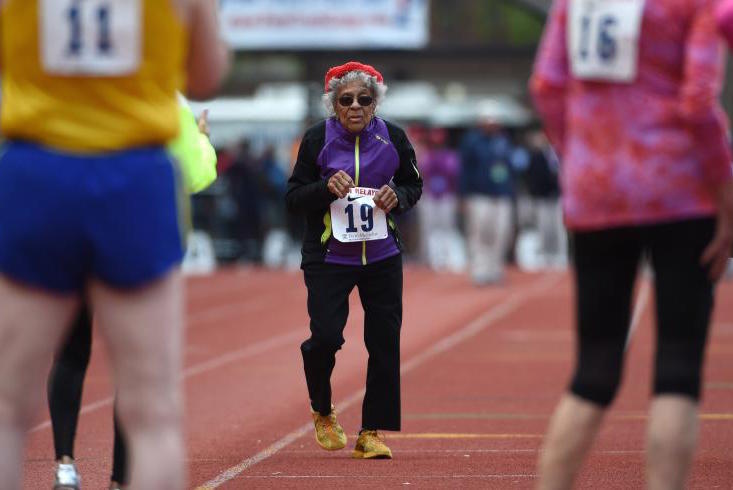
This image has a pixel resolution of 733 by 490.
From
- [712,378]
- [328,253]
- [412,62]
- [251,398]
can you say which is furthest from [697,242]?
[412,62]

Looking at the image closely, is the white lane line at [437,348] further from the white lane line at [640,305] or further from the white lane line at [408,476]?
the white lane line at [640,305]

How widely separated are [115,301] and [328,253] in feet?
13.4

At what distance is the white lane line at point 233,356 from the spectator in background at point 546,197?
447 inches

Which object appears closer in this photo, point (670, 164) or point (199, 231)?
point (670, 164)

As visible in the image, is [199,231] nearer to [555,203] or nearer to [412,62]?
[555,203]

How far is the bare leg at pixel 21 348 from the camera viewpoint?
174 inches

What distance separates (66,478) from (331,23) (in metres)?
24.7

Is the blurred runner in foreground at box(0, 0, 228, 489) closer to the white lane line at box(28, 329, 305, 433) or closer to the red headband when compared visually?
the red headband

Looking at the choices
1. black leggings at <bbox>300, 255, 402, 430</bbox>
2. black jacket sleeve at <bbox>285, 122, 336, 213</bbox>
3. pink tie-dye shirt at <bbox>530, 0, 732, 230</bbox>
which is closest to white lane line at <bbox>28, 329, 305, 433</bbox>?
black leggings at <bbox>300, 255, 402, 430</bbox>

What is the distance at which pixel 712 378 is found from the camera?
12.3 meters

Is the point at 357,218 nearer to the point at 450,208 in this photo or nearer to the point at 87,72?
the point at 87,72

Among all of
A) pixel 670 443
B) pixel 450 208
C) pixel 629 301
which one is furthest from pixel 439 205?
pixel 670 443

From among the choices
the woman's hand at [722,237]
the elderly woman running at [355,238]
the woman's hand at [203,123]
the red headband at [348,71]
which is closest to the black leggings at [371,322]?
the elderly woman running at [355,238]

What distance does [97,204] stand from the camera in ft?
14.2
